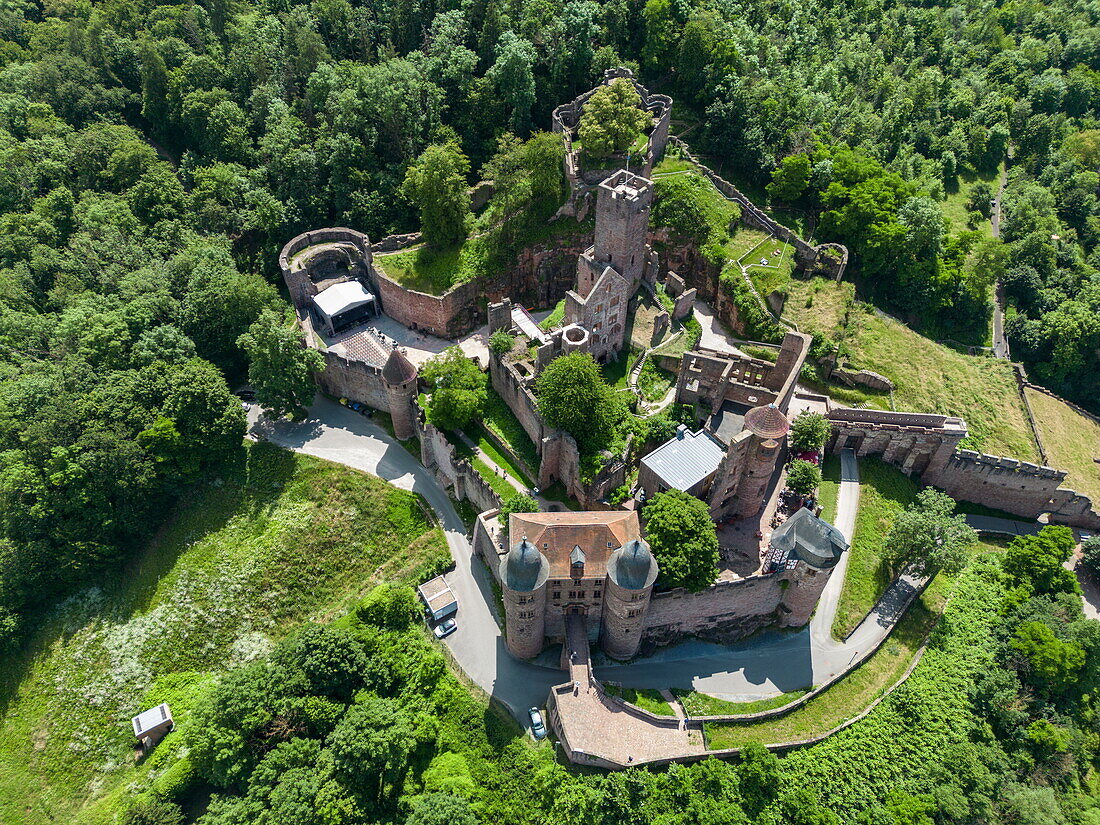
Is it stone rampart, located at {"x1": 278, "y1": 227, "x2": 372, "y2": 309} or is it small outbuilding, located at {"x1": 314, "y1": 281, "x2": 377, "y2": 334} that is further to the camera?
stone rampart, located at {"x1": 278, "y1": 227, "x2": 372, "y2": 309}

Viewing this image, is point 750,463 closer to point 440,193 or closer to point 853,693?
point 853,693

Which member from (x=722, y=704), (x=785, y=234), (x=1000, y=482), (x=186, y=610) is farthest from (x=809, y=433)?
(x=186, y=610)

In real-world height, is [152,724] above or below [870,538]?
below

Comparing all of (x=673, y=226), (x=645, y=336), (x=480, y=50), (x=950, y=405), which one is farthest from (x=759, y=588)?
(x=480, y=50)

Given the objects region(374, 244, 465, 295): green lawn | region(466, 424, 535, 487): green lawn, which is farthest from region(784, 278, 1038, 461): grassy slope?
region(374, 244, 465, 295): green lawn

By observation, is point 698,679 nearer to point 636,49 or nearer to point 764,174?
point 764,174

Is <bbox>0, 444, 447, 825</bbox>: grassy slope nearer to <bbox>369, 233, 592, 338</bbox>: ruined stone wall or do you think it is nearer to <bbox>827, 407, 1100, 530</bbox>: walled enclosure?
<bbox>369, 233, 592, 338</bbox>: ruined stone wall
